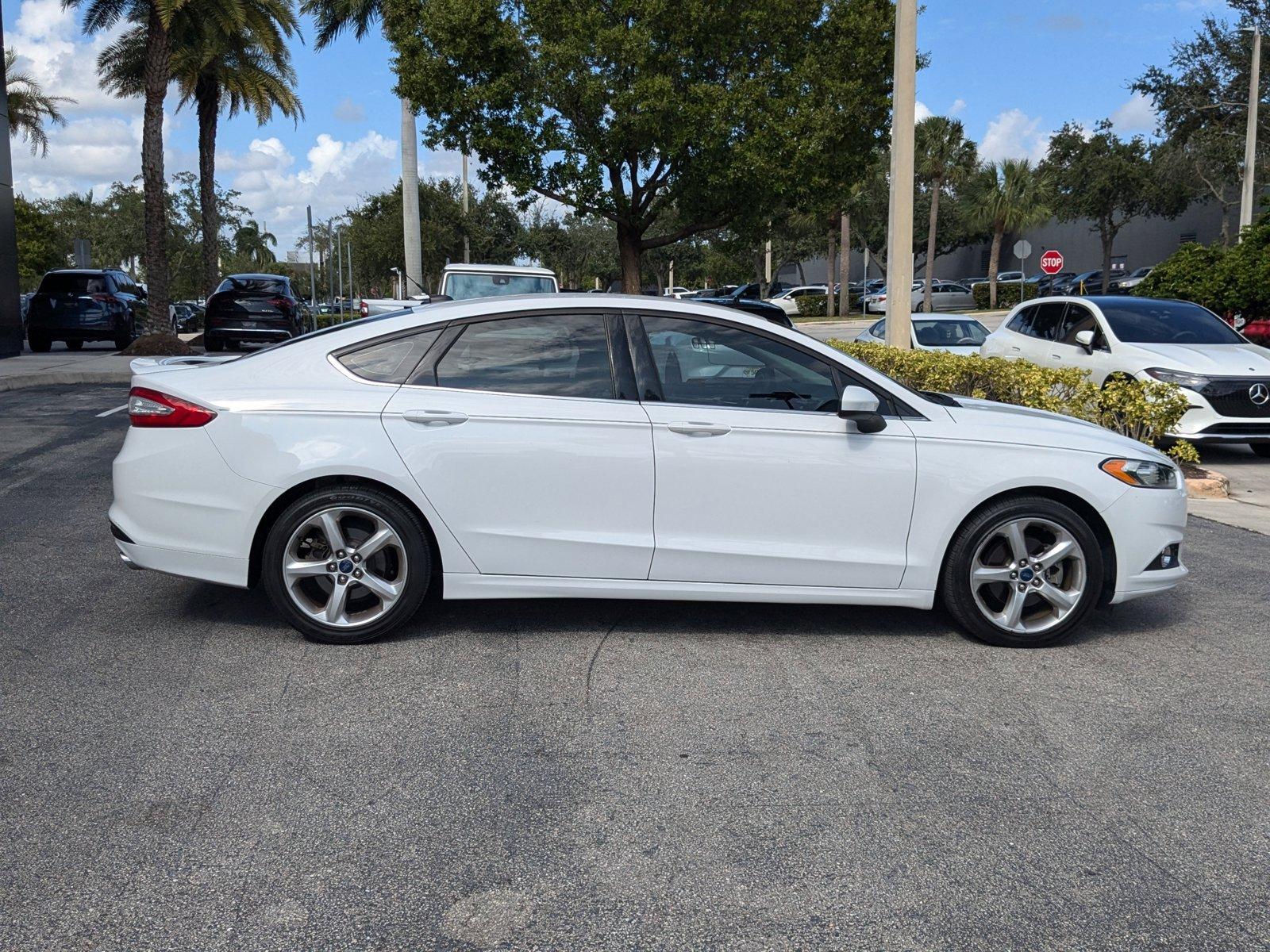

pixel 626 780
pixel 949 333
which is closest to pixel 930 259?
pixel 949 333

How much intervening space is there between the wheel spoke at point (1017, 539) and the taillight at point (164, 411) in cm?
351

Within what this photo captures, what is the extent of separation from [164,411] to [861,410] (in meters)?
3.04

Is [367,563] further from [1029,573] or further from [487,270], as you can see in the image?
[487,270]

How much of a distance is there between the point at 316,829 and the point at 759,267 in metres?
73.9

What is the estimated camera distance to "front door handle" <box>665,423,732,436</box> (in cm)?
523

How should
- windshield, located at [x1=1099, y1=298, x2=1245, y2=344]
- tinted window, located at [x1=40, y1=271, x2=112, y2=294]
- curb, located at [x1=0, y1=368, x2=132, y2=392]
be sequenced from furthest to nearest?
tinted window, located at [x1=40, y1=271, x2=112, y2=294], curb, located at [x1=0, y1=368, x2=132, y2=392], windshield, located at [x1=1099, y1=298, x2=1245, y2=344]

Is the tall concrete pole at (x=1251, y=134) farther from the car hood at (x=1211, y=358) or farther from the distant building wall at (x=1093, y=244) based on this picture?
the car hood at (x=1211, y=358)

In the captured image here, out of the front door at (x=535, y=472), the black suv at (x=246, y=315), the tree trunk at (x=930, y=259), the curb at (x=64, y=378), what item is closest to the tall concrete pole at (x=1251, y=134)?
the tree trunk at (x=930, y=259)

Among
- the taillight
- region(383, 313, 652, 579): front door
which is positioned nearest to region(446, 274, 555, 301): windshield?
the taillight

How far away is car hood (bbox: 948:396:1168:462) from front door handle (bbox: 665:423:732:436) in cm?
110

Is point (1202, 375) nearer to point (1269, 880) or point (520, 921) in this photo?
point (1269, 880)

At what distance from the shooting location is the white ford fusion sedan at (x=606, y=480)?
17.1 ft

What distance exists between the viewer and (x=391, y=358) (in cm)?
539

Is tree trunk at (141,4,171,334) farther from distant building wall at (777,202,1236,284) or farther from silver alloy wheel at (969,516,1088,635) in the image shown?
distant building wall at (777,202,1236,284)
